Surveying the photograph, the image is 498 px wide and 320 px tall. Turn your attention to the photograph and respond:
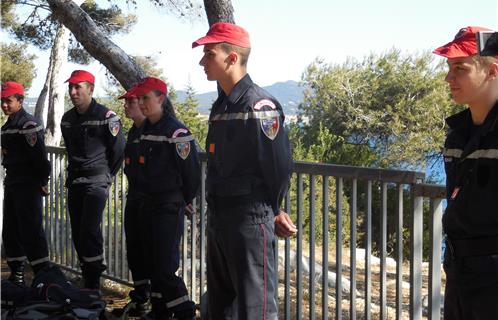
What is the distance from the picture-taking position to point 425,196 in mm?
3428

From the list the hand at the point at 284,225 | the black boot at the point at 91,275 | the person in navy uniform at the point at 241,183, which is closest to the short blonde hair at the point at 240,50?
the person in navy uniform at the point at 241,183

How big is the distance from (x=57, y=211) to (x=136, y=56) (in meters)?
19.0

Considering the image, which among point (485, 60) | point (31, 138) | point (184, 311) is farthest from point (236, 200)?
point (31, 138)

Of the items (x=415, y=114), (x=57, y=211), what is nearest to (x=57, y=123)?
(x=57, y=211)

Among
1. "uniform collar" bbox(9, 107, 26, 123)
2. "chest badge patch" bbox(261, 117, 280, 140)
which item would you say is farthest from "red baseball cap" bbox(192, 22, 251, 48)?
"uniform collar" bbox(9, 107, 26, 123)

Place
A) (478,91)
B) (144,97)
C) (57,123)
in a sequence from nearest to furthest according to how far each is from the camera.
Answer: (478,91) < (144,97) < (57,123)

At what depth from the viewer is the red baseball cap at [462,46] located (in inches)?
96.9

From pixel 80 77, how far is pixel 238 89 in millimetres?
2704

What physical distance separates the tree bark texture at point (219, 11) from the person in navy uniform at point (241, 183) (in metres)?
3.59

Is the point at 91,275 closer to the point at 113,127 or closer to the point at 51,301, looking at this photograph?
the point at 51,301

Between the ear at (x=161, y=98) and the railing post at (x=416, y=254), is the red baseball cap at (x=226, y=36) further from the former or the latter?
the ear at (x=161, y=98)

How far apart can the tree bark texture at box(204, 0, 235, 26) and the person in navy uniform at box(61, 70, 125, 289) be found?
5.71 feet

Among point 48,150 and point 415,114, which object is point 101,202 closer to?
point 48,150

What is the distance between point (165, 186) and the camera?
4477 millimetres
